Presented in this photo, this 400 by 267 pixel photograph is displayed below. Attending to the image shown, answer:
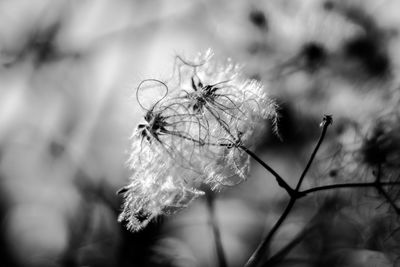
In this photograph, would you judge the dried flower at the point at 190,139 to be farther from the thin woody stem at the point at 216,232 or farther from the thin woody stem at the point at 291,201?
the thin woody stem at the point at 216,232

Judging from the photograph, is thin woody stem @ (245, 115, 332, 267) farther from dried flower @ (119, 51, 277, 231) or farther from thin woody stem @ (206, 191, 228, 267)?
thin woody stem @ (206, 191, 228, 267)

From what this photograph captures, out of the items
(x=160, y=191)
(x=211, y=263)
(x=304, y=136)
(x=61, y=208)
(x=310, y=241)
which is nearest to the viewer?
(x=160, y=191)

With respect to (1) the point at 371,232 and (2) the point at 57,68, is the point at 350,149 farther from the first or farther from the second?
(2) the point at 57,68

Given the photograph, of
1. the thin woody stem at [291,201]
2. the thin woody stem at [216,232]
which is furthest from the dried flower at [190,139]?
the thin woody stem at [216,232]

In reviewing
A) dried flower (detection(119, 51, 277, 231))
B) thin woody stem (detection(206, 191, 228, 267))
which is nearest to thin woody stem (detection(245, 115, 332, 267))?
dried flower (detection(119, 51, 277, 231))

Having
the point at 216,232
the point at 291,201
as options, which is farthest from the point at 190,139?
the point at 216,232

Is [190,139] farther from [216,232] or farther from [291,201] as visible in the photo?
[216,232]

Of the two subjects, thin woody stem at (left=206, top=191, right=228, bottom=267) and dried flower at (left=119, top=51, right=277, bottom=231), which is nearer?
dried flower at (left=119, top=51, right=277, bottom=231)

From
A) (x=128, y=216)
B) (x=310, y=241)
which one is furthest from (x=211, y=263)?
(x=128, y=216)
